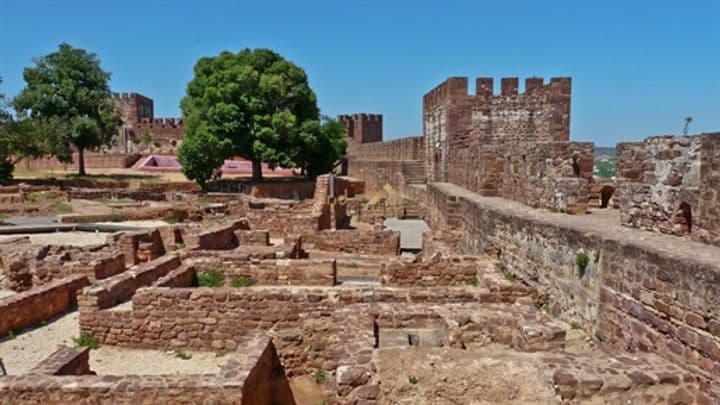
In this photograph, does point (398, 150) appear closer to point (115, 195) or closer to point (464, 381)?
point (115, 195)

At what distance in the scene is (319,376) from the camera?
6891mm

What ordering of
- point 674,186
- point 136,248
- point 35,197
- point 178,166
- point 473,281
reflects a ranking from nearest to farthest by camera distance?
1. point 674,186
2. point 473,281
3. point 136,248
4. point 35,197
5. point 178,166

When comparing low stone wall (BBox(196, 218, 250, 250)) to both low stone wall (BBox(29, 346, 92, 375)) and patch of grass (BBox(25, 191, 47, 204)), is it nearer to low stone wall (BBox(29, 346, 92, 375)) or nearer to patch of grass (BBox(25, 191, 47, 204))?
low stone wall (BBox(29, 346, 92, 375))

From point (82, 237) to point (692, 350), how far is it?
50.0 ft

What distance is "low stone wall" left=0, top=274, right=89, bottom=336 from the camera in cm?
809

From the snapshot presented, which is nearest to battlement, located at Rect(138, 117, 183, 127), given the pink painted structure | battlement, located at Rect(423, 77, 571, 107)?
the pink painted structure

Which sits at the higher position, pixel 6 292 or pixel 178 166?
pixel 178 166

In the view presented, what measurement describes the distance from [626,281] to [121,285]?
7.18 meters

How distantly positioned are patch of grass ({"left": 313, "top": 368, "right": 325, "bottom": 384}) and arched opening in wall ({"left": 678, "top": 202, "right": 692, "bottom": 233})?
4.62 m

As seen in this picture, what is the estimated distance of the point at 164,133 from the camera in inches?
2376

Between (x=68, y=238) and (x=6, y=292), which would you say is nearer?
(x=6, y=292)

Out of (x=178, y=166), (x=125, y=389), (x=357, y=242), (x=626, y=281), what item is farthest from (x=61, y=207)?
(x=178, y=166)

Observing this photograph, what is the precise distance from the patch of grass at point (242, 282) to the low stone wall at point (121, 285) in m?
1.22

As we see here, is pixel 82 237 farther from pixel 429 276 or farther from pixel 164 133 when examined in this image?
pixel 164 133
